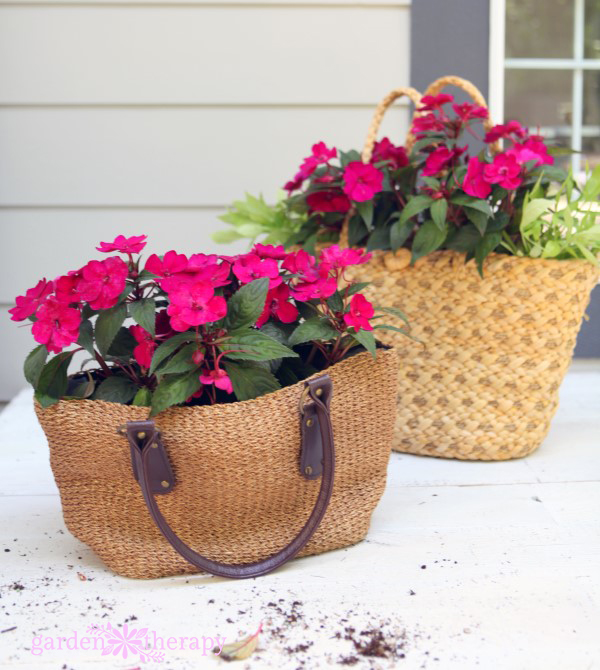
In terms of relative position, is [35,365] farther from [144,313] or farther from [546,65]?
[546,65]

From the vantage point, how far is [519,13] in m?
2.12

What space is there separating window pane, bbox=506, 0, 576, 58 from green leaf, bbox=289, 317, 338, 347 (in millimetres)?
1384

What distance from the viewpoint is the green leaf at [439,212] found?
1.24m

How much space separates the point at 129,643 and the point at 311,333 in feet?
1.35

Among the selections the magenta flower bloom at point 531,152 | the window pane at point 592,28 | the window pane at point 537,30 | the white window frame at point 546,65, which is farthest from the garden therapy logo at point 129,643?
the window pane at point 592,28

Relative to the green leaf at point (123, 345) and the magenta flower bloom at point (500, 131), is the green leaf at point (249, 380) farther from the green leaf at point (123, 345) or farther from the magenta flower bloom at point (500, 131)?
the magenta flower bloom at point (500, 131)

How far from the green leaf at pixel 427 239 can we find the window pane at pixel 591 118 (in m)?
1.07

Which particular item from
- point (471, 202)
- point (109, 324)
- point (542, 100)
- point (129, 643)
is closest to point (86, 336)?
point (109, 324)

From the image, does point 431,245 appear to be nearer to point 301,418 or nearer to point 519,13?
point 301,418

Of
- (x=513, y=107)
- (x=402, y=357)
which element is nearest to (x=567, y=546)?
(x=402, y=357)

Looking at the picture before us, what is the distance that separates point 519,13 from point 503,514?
1.48m

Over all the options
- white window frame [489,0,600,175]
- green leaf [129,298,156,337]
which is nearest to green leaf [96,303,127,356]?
green leaf [129,298,156,337]

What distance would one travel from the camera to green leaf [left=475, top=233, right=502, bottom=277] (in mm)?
1253

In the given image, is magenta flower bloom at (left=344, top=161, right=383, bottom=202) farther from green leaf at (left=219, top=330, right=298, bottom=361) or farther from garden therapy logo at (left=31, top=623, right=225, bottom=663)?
garden therapy logo at (left=31, top=623, right=225, bottom=663)
